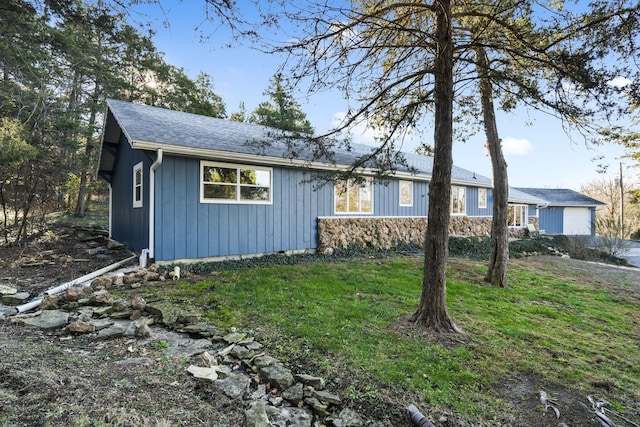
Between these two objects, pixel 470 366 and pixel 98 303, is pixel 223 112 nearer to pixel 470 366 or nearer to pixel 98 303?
pixel 98 303

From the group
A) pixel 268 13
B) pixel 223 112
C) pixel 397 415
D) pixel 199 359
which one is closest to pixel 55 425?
pixel 199 359

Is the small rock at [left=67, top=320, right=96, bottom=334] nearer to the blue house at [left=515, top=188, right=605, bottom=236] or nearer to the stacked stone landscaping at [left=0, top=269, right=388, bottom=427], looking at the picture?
the stacked stone landscaping at [left=0, top=269, right=388, bottom=427]

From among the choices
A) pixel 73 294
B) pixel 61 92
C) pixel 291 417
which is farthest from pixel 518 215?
pixel 61 92

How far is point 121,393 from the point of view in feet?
7.23

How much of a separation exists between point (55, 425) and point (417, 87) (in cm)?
586

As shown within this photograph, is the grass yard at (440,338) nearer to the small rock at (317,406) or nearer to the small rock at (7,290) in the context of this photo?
the small rock at (317,406)

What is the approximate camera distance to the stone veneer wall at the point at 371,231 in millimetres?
A: 9508

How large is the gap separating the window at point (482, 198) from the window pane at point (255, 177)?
11.9 meters

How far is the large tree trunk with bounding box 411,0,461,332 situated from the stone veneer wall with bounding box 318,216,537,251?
5370 mm

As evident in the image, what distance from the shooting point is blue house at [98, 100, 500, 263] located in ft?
22.1

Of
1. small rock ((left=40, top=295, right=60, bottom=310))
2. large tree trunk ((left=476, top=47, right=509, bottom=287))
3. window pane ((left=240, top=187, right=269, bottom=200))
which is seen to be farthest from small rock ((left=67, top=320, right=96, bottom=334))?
large tree trunk ((left=476, top=47, right=509, bottom=287))

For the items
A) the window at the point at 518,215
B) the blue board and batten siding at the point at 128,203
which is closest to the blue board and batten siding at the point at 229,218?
the blue board and batten siding at the point at 128,203

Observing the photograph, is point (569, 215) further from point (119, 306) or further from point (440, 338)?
point (119, 306)

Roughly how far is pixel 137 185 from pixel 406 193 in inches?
365
